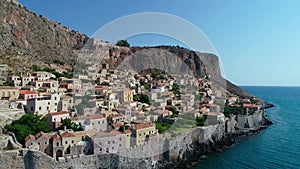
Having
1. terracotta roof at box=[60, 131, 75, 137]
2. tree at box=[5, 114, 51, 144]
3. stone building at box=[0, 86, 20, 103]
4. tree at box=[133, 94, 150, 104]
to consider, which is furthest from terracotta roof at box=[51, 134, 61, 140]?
tree at box=[133, 94, 150, 104]

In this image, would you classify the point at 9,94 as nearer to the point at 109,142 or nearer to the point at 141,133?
the point at 109,142

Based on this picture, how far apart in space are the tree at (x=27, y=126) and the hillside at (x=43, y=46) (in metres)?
16.6

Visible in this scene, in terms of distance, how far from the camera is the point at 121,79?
37875 millimetres

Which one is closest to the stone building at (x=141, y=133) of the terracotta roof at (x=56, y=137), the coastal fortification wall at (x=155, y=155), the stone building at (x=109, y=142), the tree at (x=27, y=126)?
the coastal fortification wall at (x=155, y=155)

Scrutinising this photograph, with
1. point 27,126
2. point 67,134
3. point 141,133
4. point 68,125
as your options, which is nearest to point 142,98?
point 141,133

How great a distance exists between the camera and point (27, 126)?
16.3m

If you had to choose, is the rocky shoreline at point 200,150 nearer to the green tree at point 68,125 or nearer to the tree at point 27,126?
the green tree at point 68,125

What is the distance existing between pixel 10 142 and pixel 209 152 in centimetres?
1560

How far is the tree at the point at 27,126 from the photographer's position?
50.5 ft

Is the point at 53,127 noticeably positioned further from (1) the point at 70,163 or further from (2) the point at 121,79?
(2) the point at 121,79

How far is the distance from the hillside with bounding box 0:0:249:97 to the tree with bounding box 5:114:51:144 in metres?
16.6

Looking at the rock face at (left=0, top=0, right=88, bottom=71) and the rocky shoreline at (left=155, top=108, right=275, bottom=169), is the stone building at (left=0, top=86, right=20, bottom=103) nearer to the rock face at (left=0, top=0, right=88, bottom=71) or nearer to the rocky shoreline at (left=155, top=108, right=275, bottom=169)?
the rocky shoreline at (left=155, top=108, right=275, bottom=169)

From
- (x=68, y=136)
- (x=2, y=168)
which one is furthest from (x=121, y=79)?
(x=2, y=168)

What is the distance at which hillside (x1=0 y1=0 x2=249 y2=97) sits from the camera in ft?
126
